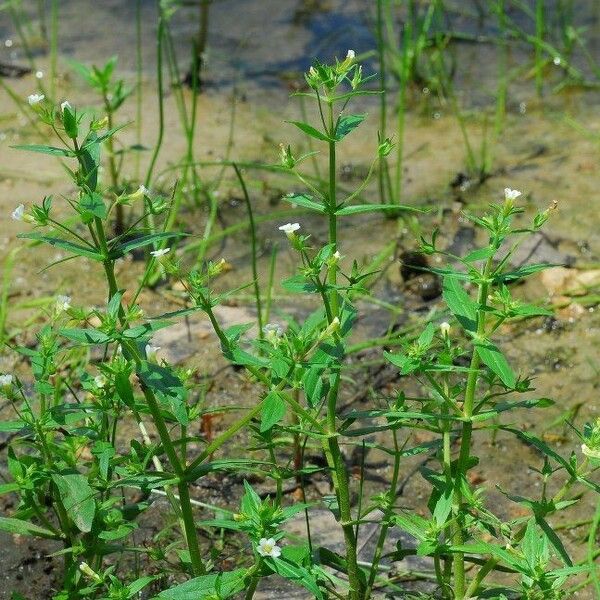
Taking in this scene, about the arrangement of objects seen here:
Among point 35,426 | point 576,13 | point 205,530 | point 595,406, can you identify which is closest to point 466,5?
point 576,13

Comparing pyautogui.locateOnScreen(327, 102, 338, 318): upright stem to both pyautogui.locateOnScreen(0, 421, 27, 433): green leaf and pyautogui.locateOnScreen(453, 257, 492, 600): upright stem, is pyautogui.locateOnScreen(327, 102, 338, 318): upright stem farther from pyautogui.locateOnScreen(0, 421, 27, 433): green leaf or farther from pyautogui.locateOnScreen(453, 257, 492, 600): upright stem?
pyautogui.locateOnScreen(0, 421, 27, 433): green leaf

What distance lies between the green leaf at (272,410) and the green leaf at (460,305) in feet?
1.14

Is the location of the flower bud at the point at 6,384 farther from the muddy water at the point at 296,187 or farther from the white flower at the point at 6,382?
the muddy water at the point at 296,187

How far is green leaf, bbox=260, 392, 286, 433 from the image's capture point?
1832mm

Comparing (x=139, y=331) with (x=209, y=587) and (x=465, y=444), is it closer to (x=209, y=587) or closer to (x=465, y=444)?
(x=209, y=587)

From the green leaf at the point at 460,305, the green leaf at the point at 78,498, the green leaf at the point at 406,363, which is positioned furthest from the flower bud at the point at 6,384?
the green leaf at the point at 460,305

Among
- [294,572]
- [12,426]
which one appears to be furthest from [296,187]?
[294,572]

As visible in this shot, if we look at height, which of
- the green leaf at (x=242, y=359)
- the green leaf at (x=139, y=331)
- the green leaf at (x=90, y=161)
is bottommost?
the green leaf at (x=242, y=359)

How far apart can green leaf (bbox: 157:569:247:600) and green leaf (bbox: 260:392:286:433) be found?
250mm

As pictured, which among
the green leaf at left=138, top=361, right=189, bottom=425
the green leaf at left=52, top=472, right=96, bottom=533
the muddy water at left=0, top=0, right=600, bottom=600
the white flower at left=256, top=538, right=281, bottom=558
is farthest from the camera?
the muddy water at left=0, top=0, right=600, bottom=600

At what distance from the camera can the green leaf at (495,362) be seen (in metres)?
1.83

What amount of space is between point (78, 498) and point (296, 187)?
2.27 meters

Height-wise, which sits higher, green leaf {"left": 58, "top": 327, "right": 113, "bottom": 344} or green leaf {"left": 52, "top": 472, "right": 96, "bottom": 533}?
green leaf {"left": 58, "top": 327, "right": 113, "bottom": 344}

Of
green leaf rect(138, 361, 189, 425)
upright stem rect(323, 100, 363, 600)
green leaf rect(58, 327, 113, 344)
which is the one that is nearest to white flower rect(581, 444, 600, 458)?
upright stem rect(323, 100, 363, 600)
